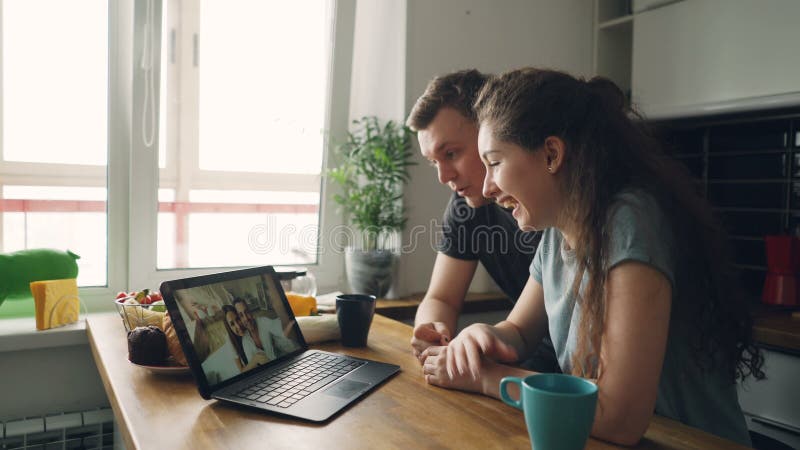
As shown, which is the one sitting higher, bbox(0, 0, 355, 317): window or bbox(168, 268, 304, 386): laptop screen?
bbox(0, 0, 355, 317): window

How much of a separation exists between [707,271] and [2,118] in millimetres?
2019

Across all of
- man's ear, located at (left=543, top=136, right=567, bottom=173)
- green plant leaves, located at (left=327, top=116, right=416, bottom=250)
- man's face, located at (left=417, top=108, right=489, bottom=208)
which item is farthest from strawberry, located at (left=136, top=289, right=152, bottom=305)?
green plant leaves, located at (left=327, top=116, right=416, bottom=250)

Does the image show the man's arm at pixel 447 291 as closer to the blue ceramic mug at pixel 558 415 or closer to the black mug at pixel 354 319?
the black mug at pixel 354 319

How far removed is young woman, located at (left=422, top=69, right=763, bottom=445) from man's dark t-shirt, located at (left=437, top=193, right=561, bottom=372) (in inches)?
23.5

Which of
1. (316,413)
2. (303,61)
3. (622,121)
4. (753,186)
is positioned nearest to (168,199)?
(303,61)

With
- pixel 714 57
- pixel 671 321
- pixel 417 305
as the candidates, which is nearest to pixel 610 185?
pixel 671 321

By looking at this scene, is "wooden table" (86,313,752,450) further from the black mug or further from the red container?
the red container

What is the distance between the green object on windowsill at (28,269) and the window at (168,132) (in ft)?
0.87

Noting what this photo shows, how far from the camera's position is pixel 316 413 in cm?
88

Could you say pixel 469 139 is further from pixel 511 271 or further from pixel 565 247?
pixel 565 247

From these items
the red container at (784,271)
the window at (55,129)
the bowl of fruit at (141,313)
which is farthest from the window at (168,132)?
the red container at (784,271)

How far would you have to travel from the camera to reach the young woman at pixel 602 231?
0.94 metres

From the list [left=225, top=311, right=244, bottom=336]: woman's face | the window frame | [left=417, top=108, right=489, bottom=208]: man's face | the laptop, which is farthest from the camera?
the window frame

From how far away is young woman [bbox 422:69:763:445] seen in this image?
94 cm
